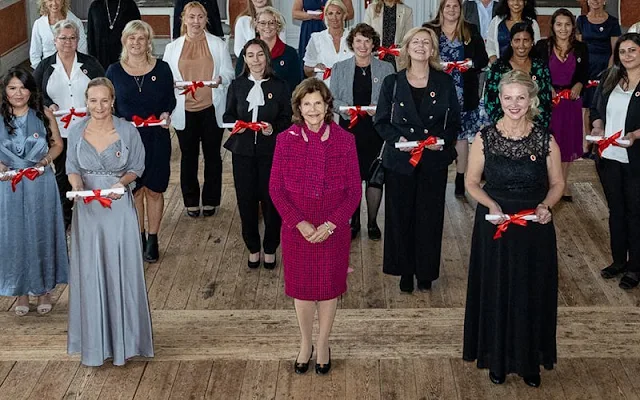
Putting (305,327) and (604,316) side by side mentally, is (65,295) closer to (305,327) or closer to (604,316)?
(305,327)

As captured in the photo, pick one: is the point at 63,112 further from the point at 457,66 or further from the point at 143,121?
the point at 457,66

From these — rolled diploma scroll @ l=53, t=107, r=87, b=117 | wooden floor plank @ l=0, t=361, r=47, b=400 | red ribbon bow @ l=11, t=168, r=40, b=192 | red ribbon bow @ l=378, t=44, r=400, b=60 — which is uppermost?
red ribbon bow @ l=378, t=44, r=400, b=60

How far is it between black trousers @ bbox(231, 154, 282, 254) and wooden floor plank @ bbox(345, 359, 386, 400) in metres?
1.56

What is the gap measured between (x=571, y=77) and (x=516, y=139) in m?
2.86

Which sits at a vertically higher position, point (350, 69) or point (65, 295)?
point (350, 69)

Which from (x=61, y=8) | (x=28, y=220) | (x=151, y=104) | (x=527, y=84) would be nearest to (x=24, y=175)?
(x=28, y=220)

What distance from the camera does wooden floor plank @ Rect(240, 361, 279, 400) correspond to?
213 inches

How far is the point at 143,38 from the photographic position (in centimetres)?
699

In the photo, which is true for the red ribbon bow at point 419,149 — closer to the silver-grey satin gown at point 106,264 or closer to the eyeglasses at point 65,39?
the silver-grey satin gown at point 106,264

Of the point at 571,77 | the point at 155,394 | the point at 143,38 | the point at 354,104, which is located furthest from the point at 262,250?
the point at 571,77

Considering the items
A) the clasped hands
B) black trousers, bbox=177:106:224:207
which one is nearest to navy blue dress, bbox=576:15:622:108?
black trousers, bbox=177:106:224:207

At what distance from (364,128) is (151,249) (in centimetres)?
166

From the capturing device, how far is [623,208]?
6.75 m

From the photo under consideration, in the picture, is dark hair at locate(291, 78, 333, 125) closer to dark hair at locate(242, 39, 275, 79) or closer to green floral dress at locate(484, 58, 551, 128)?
dark hair at locate(242, 39, 275, 79)
